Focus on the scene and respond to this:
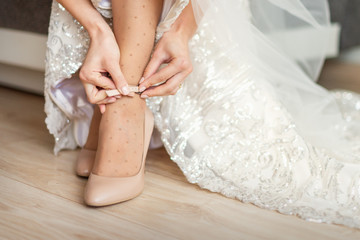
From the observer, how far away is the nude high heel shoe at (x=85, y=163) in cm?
90

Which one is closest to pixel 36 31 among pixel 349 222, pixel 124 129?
pixel 124 129

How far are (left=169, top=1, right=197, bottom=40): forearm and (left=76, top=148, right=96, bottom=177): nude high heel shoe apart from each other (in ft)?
0.99

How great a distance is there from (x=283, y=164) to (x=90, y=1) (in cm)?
48

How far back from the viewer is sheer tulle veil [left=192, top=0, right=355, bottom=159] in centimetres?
94

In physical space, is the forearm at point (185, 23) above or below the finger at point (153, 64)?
above

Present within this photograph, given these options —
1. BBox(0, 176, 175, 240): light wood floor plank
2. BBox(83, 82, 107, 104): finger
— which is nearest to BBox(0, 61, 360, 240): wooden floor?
BBox(0, 176, 175, 240): light wood floor plank

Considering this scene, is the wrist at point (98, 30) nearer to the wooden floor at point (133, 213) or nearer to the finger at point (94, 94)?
the finger at point (94, 94)

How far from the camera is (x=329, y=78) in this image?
203cm

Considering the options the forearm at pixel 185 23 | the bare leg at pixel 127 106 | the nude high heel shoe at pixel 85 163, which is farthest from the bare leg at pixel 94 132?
the forearm at pixel 185 23

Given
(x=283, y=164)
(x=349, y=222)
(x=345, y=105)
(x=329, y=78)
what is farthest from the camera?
(x=329, y=78)

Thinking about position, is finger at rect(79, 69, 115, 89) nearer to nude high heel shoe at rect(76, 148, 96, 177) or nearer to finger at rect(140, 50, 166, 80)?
finger at rect(140, 50, 166, 80)

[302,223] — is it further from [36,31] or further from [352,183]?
[36,31]

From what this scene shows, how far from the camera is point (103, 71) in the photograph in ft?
2.69

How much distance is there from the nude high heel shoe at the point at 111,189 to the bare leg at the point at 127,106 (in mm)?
12
